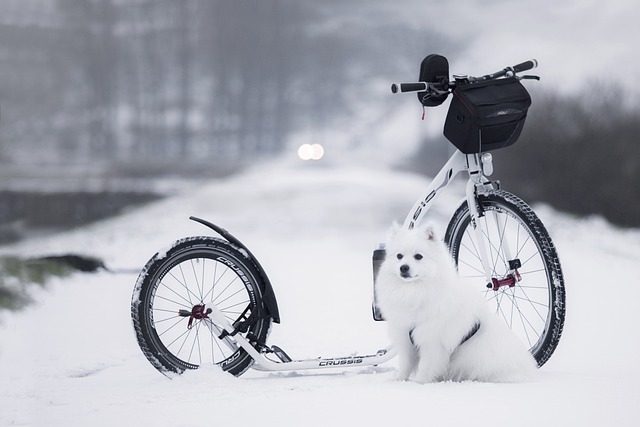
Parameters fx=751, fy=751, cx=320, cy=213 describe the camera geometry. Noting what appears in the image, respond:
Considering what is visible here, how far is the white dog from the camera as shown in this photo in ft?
10.0

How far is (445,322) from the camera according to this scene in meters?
3.07

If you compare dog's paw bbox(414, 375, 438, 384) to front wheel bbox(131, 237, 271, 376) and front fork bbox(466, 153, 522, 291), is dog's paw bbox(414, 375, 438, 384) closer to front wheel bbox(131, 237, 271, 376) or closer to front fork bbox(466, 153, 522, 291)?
front fork bbox(466, 153, 522, 291)

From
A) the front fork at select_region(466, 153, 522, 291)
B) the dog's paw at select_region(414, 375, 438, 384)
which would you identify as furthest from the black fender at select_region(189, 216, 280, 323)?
the front fork at select_region(466, 153, 522, 291)

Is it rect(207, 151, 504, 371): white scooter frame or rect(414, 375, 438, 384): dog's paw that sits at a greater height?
rect(207, 151, 504, 371): white scooter frame

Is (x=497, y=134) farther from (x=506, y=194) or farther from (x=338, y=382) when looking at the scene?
(x=338, y=382)

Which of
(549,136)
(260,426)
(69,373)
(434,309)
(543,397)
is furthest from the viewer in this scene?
(549,136)

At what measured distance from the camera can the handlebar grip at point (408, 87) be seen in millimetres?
3261

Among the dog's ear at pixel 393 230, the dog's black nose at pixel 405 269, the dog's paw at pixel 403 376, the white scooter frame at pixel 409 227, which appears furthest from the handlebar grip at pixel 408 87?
the dog's paw at pixel 403 376

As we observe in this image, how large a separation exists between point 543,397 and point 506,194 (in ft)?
3.16

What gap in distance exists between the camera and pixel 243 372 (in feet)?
11.1

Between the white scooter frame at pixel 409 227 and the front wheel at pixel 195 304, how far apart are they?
1.9 inches

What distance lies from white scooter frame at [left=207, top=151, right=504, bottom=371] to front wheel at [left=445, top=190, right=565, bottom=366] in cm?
5

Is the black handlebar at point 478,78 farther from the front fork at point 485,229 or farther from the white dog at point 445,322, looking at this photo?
the white dog at point 445,322

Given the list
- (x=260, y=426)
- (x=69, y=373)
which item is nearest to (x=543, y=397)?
(x=260, y=426)
